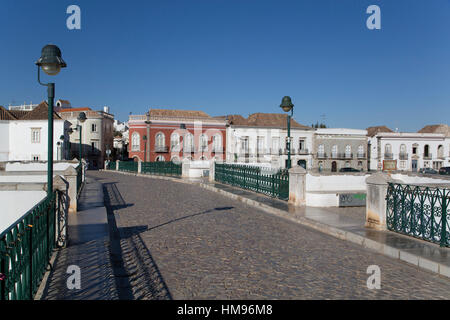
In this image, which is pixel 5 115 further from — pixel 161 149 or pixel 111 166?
pixel 161 149

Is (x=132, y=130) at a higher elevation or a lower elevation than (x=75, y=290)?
higher

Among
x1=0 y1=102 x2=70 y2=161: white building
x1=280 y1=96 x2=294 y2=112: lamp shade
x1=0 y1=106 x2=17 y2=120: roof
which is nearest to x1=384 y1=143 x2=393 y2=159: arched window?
x1=0 y1=102 x2=70 y2=161: white building

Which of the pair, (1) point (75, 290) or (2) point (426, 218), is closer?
(1) point (75, 290)

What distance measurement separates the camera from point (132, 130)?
4812 cm

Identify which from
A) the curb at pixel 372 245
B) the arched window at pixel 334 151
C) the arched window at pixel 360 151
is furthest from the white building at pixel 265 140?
the curb at pixel 372 245

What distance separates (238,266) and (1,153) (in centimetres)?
4975

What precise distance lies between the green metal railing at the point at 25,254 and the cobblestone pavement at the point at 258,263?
1293 millimetres

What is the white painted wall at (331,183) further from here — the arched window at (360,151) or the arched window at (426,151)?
the arched window at (426,151)

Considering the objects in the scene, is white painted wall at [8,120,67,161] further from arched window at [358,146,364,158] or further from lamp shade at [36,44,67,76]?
lamp shade at [36,44,67,76]

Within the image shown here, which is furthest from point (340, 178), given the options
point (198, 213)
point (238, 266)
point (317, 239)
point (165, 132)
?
point (165, 132)

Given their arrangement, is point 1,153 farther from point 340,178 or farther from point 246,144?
point 340,178

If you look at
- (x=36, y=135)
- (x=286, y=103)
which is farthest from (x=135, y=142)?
(x=286, y=103)

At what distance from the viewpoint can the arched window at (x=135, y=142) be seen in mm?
48031

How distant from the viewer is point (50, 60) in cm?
620
